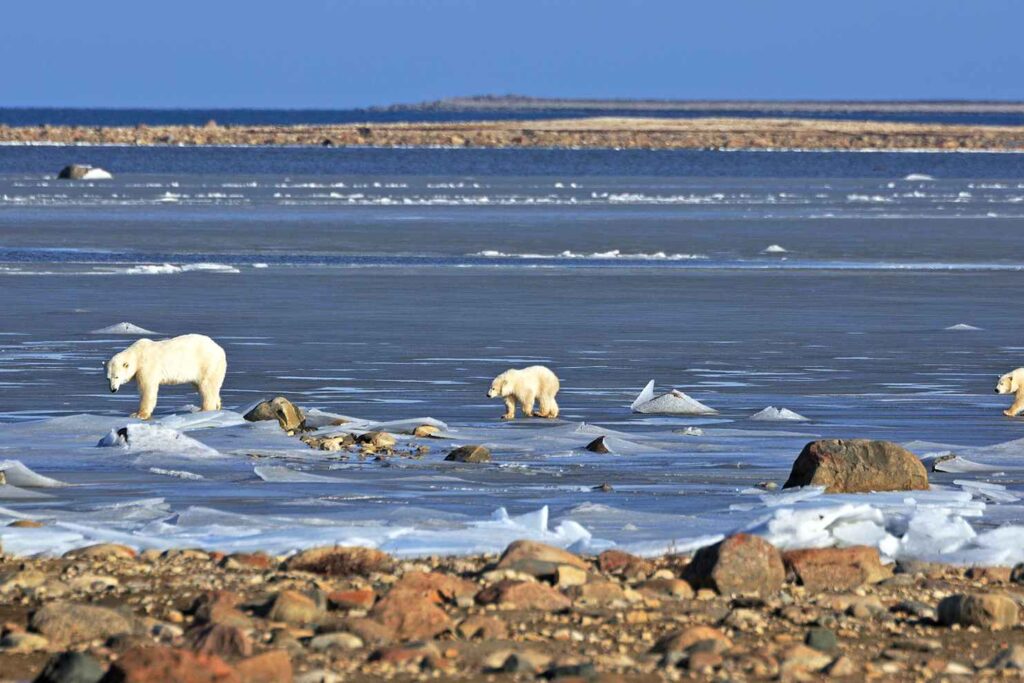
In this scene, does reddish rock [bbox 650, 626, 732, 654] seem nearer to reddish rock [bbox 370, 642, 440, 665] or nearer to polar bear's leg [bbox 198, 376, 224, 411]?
reddish rock [bbox 370, 642, 440, 665]

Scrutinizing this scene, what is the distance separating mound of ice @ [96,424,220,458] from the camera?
11.5 metres

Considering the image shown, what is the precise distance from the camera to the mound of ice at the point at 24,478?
34.2 feet

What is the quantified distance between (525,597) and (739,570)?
2.96 feet

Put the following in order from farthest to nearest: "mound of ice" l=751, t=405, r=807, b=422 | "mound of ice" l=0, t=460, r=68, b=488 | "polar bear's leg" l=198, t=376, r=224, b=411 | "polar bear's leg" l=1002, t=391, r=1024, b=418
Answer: "polar bear's leg" l=1002, t=391, r=1024, b=418 → "mound of ice" l=751, t=405, r=807, b=422 → "polar bear's leg" l=198, t=376, r=224, b=411 → "mound of ice" l=0, t=460, r=68, b=488

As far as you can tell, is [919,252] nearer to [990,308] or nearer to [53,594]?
[990,308]

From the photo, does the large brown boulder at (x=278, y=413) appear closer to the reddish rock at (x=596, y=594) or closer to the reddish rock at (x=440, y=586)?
the reddish rock at (x=440, y=586)

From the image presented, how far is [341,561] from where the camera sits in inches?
319

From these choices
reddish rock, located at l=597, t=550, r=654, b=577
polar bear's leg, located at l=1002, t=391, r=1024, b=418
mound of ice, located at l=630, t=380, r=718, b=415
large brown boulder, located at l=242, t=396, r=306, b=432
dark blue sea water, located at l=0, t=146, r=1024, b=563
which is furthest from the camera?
polar bear's leg, located at l=1002, t=391, r=1024, b=418

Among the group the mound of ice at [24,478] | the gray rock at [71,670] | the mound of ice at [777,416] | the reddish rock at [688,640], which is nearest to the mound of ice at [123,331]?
the mound of ice at [777,416]

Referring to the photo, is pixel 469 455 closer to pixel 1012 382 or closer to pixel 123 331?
pixel 1012 382

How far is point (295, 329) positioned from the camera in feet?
62.4

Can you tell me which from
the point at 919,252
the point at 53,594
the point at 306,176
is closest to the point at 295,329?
the point at 53,594

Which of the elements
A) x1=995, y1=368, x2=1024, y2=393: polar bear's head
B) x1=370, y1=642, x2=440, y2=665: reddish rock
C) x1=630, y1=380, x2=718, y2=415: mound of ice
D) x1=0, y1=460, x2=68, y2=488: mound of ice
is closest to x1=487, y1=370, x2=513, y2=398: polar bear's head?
x1=630, y1=380, x2=718, y2=415: mound of ice

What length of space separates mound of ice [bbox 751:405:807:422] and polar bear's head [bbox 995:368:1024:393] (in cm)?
155
